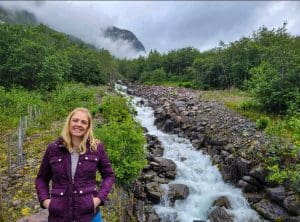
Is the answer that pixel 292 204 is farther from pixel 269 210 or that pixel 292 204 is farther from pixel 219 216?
pixel 219 216

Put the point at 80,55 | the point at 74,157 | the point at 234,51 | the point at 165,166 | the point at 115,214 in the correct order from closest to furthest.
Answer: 1. the point at 74,157
2. the point at 115,214
3. the point at 165,166
4. the point at 234,51
5. the point at 80,55

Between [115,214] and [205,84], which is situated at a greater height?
[205,84]

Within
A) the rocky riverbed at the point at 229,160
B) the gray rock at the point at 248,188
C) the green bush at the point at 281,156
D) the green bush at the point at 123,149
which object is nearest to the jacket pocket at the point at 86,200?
the green bush at the point at 123,149

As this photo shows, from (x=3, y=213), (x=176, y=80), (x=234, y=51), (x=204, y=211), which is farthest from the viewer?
(x=176, y=80)

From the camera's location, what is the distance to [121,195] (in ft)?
41.5

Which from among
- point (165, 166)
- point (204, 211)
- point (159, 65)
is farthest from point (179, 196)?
point (159, 65)

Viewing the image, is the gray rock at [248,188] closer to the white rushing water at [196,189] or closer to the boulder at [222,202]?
the white rushing water at [196,189]

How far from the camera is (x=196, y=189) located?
1780 cm

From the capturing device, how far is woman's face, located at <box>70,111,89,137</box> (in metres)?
4.59

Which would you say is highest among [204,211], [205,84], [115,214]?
[205,84]

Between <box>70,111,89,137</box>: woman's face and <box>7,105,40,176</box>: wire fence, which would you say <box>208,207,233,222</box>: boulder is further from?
<box>70,111,89,137</box>: woman's face

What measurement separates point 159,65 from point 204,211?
2943 inches

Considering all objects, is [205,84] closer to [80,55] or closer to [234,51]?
[234,51]

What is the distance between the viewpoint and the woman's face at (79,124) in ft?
15.1
